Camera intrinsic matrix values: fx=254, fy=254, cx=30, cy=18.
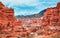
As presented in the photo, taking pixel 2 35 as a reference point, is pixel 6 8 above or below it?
above

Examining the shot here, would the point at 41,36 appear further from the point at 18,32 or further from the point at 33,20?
the point at 33,20

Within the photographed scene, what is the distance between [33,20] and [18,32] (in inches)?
393

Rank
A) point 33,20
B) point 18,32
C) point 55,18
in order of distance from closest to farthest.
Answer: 1. point 18,32
2. point 55,18
3. point 33,20

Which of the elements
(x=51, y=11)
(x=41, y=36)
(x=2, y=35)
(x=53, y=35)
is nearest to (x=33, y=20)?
(x=51, y=11)

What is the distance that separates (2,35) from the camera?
16766 mm

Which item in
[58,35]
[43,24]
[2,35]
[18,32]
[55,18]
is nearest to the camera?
[2,35]

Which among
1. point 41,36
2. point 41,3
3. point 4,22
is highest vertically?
point 41,3

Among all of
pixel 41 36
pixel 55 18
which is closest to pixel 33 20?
pixel 55 18

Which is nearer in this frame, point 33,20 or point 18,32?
point 18,32

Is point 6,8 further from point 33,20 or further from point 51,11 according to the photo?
point 33,20

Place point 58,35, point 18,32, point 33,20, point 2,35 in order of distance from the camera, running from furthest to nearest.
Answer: point 33,20, point 18,32, point 58,35, point 2,35

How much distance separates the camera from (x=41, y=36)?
2036 cm

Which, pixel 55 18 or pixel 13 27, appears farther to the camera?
pixel 55 18

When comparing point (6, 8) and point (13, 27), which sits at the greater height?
point (6, 8)
